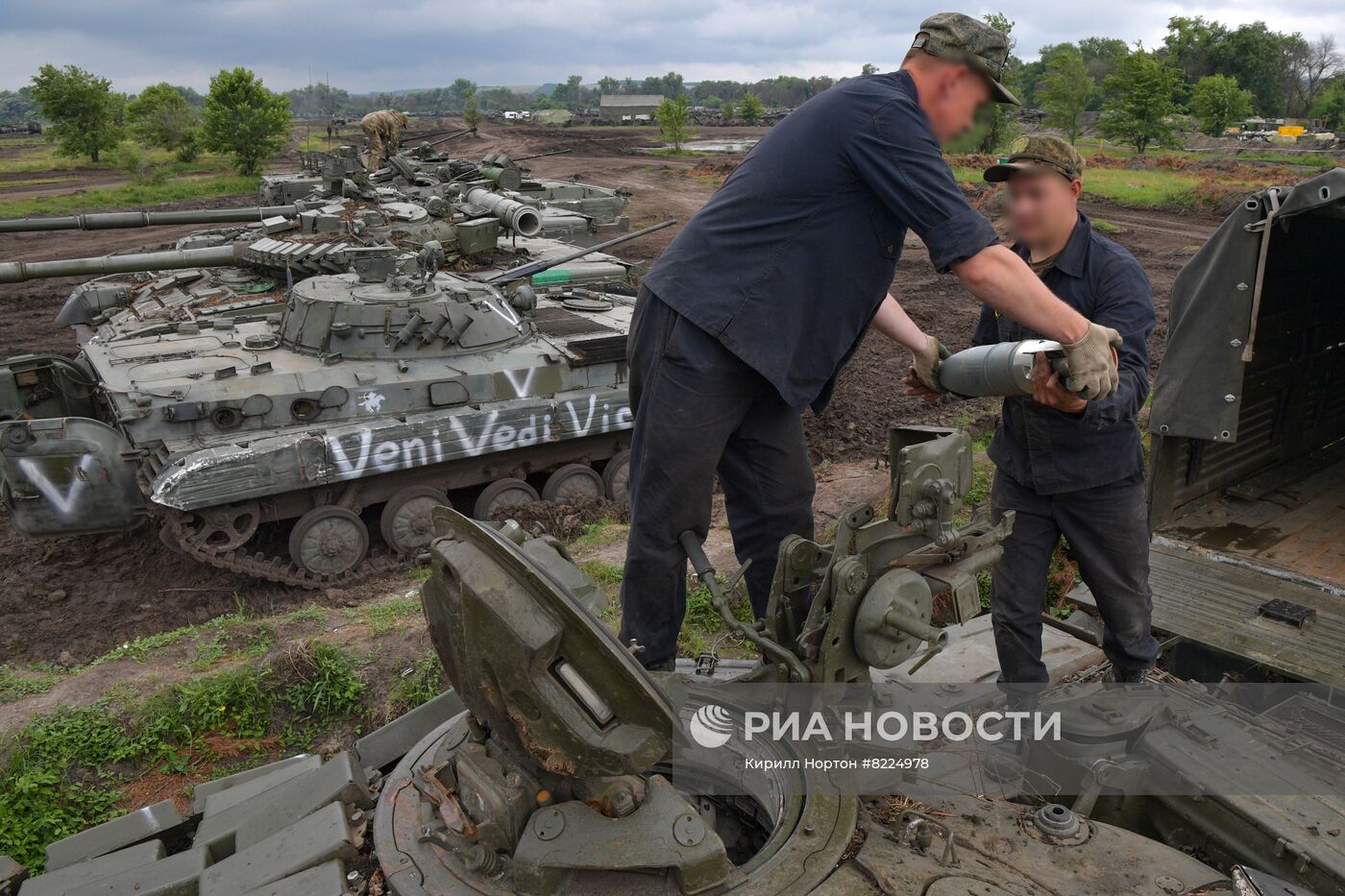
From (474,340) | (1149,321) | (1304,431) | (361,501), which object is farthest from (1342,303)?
(361,501)

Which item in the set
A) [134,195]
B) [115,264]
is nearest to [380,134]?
[115,264]

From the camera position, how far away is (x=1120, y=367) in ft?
11.4

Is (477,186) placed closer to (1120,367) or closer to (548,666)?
(1120,367)

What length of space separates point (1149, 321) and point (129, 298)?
12106 mm

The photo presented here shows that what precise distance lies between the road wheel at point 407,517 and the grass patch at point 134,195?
74.8ft

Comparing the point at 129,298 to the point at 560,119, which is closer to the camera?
the point at 129,298

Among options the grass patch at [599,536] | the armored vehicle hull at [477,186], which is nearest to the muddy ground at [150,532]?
the grass patch at [599,536]

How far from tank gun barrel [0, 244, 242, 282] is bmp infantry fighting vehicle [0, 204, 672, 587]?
1.10 meters

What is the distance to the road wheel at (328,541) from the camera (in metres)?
7.87

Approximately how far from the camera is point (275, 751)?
4977 millimetres

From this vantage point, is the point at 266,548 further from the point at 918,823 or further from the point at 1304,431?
the point at 1304,431

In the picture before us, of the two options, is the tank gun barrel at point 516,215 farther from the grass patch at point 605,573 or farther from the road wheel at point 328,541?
the grass patch at point 605,573

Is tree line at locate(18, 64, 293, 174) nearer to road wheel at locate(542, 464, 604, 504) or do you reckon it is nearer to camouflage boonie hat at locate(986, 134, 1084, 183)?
road wheel at locate(542, 464, 604, 504)

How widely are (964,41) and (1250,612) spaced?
10.4ft
